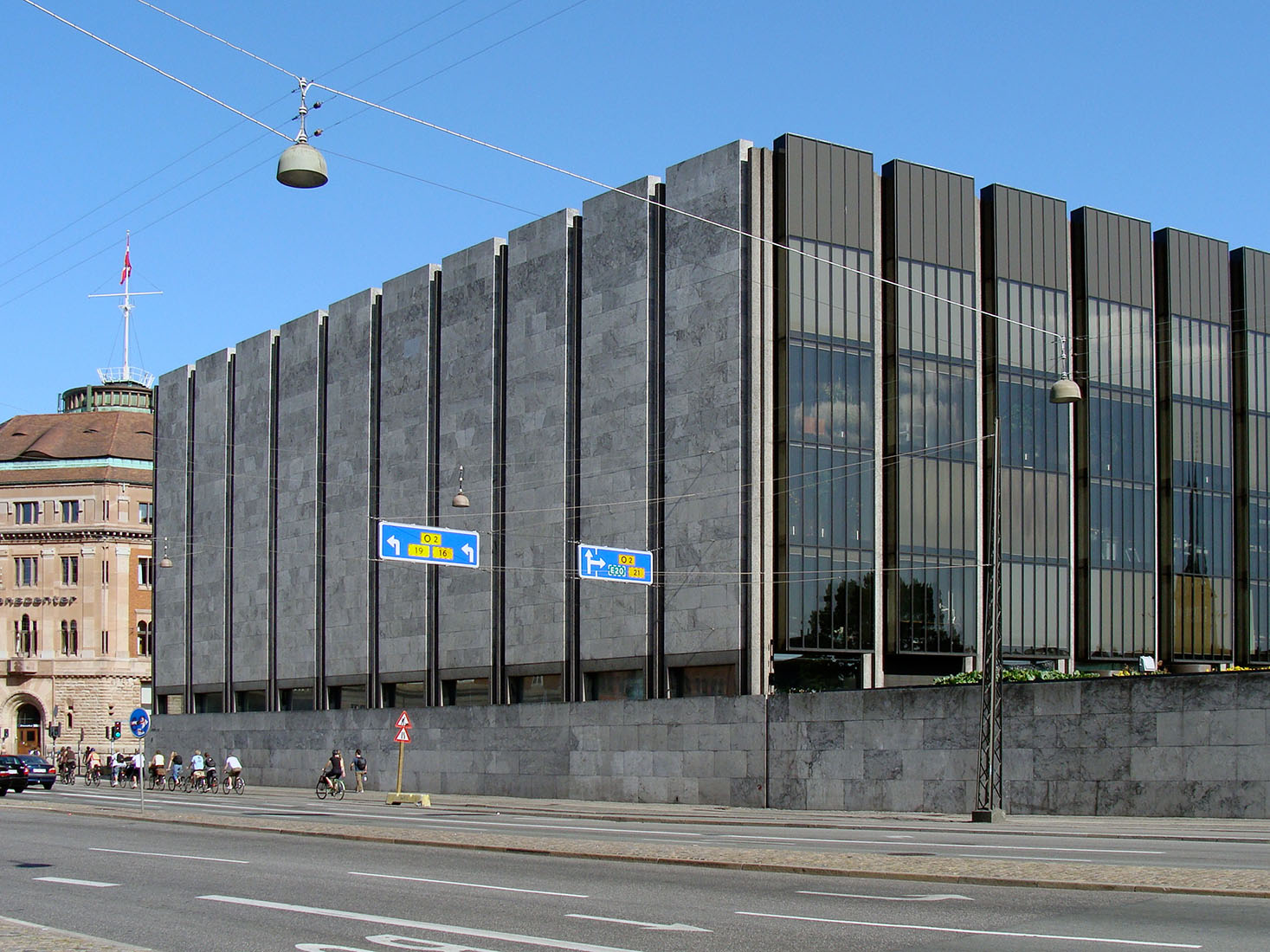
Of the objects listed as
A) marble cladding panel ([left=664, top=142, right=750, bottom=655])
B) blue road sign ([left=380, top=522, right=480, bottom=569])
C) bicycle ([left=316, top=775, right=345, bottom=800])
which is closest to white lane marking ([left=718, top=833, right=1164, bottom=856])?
blue road sign ([left=380, top=522, right=480, bottom=569])

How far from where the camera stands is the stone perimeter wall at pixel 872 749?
104 feet

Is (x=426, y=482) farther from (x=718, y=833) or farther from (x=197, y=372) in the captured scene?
(x=718, y=833)

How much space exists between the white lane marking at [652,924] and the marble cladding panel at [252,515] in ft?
174

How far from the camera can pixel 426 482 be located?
182ft

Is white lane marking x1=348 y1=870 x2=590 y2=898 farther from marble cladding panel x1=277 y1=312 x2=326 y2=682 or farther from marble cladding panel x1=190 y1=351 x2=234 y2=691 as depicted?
marble cladding panel x1=190 y1=351 x2=234 y2=691

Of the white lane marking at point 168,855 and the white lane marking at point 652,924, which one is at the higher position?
the white lane marking at point 652,924

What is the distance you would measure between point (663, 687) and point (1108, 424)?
60.4 ft

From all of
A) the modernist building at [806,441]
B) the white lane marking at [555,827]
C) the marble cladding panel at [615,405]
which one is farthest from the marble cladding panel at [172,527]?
the white lane marking at [555,827]

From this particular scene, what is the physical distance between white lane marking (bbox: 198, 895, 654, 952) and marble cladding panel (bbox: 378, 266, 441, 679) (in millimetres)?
39786

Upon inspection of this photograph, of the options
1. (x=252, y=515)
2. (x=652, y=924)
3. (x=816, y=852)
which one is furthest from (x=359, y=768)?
(x=652, y=924)

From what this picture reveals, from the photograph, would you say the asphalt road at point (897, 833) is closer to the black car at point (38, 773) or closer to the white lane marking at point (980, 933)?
the white lane marking at point (980, 933)

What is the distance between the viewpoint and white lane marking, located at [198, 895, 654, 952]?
1173cm

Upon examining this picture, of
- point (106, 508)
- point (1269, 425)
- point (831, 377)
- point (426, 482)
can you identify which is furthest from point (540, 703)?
point (106, 508)

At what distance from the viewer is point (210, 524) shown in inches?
2726
